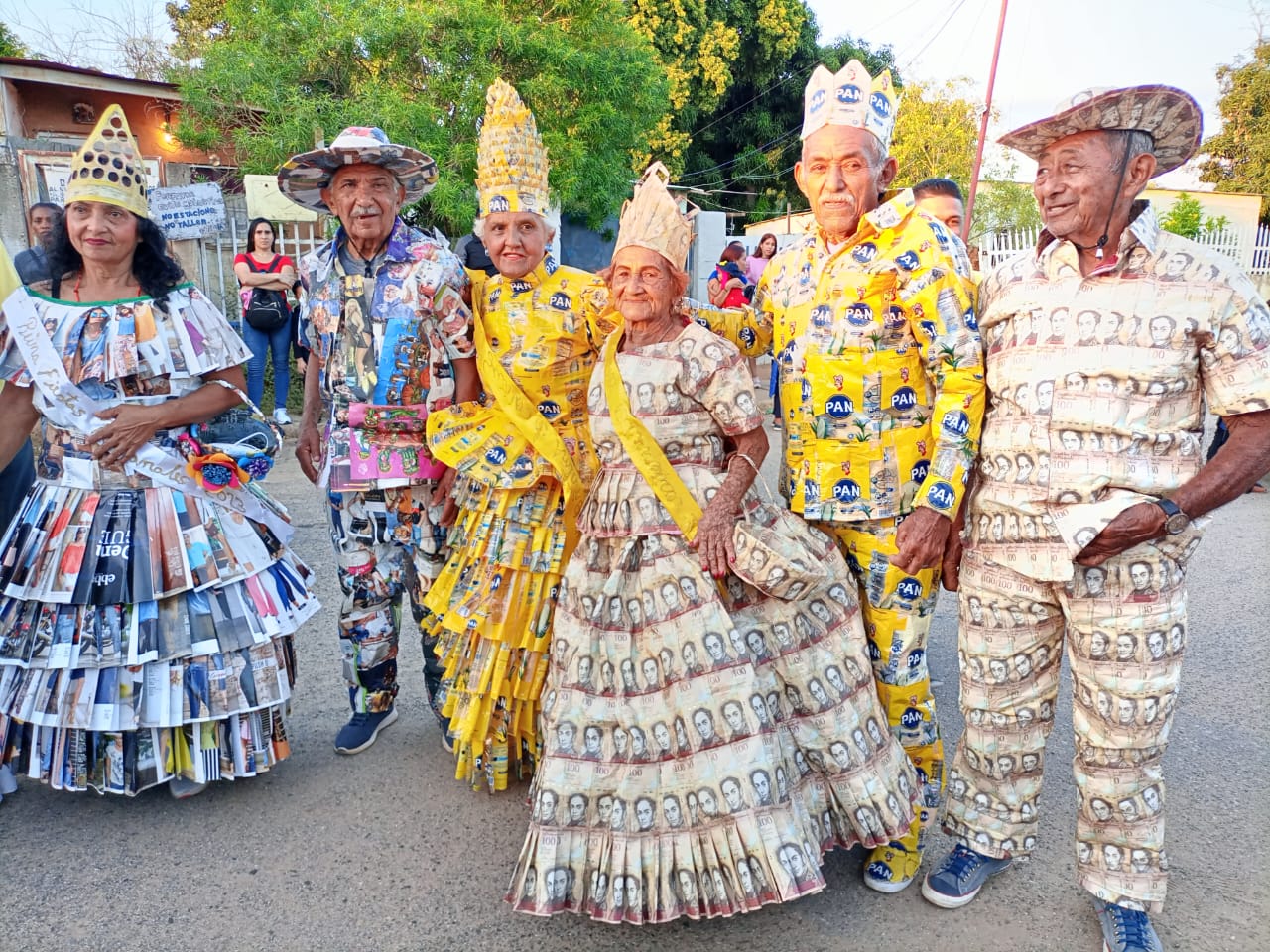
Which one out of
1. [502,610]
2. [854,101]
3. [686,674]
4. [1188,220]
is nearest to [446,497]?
[502,610]

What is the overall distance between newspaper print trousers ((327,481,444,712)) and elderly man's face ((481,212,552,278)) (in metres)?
0.89

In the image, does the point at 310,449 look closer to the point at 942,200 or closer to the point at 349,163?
the point at 349,163

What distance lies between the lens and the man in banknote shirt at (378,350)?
3.30m

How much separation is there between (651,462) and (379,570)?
142 centimetres

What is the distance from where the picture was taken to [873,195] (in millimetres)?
2699

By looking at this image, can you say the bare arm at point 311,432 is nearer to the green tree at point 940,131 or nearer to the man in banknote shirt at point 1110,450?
the man in banknote shirt at point 1110,450

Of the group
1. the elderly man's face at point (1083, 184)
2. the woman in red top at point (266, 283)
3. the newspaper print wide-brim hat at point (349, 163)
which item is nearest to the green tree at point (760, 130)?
the woman in red top at point (266, 283)

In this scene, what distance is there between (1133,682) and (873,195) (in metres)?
1.54

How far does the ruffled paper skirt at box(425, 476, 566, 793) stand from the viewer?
10.5ft

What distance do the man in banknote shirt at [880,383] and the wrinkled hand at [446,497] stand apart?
133 centimetres

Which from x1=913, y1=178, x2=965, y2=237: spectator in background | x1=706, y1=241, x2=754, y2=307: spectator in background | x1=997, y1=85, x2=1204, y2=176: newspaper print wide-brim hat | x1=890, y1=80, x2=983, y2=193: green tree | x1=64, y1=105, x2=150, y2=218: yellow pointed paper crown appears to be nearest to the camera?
x1=997, y1=85, x2=1204, y2=176: newspaper print wide-brim hat

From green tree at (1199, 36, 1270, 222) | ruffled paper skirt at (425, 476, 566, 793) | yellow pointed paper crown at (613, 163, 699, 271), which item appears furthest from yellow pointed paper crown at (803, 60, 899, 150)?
green tree at (1199, 36, 1270, 222)

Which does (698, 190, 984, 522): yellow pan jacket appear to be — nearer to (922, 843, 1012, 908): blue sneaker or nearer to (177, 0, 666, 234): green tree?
(922, 843, 1012, 908): blue sneaker

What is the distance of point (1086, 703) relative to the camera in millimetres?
2498
